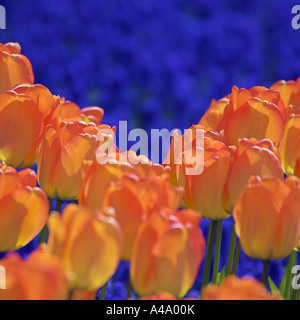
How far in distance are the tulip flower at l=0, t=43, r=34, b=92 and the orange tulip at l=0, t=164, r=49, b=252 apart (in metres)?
0.29

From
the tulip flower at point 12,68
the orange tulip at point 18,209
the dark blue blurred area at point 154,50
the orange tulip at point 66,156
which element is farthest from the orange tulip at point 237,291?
the dark blue blurred area at point 154,50

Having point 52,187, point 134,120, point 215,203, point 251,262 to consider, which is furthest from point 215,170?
point 134,120

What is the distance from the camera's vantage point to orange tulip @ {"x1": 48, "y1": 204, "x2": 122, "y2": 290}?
1.80 feet

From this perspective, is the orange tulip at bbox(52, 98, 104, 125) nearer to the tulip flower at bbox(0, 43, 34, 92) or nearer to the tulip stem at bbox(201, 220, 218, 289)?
the tulip flower at bbox(0, 43, 34, 92)

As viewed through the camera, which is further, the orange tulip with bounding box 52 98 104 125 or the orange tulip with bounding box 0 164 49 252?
the orange tulip with bounding box 52 98 104 125

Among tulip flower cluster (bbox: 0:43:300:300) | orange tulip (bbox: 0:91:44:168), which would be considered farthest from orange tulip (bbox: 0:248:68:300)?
orange tulip (bbox: 0:91:44:168)

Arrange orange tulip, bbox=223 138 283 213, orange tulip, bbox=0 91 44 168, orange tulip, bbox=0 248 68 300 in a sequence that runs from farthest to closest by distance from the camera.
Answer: orange tulip, bbox=0 91 44 168 < orange tulip, bbox=223 138 283 213 < orange tulip, bbox=0 248 68 300

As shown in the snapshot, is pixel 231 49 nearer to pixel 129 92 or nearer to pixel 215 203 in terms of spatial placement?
pixel 129 92

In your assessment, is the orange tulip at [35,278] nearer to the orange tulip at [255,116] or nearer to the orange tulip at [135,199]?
the orange tulip at [135,199]

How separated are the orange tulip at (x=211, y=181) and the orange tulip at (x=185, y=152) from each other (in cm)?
1

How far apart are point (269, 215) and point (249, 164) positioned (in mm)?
81

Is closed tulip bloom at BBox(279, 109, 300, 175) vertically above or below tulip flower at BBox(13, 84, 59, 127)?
below

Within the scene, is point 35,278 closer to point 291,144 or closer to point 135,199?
point 135,199

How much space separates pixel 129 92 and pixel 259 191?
9.29 feet
